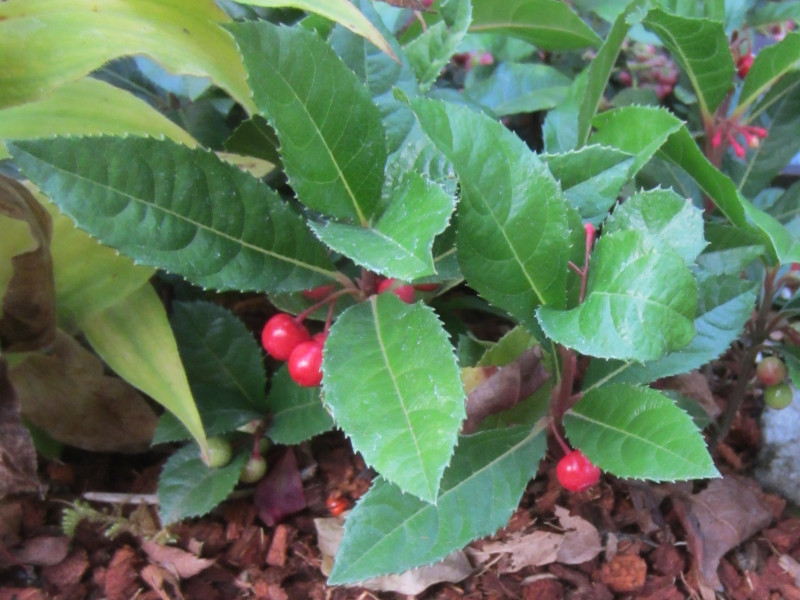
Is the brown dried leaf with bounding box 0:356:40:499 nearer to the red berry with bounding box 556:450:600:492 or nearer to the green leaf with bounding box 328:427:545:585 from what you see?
the green leaf with bounding box 328:427:545:585

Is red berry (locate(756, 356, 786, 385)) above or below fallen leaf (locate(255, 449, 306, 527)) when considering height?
above

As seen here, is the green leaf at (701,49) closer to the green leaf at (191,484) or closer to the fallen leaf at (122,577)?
the green leaf at (191,484)

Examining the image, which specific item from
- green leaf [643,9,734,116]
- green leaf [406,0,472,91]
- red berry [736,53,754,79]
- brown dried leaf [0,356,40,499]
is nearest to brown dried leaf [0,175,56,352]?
brown dried leaf [0,356,40,499]

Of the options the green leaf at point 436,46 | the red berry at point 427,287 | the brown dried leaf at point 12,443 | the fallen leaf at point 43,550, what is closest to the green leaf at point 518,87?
the green leaf at point 436,46

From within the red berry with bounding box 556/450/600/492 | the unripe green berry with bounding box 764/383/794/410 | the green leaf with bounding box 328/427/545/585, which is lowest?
the unripe green berry with bounding box 764/383/794/410

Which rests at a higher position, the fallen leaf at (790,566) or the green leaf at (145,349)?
the green leaf at (145,349)

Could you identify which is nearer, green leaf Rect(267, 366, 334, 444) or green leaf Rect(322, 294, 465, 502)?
green leaf Rect(322, 294, 465, 502)

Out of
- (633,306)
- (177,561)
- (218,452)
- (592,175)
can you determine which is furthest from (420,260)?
(177,561)
